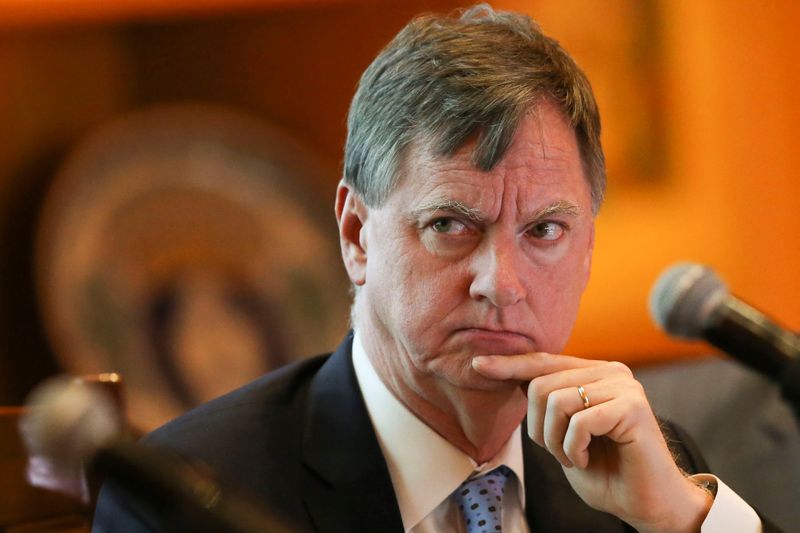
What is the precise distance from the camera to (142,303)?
4586 millimetres

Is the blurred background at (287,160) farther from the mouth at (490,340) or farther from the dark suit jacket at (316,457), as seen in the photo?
the mouth at (490,340)

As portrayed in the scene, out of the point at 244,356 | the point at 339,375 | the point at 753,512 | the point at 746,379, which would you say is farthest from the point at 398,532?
the point at 244,356

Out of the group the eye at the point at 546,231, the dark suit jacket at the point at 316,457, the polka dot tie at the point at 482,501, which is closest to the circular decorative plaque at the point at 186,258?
the dark suit jacket at the point at 316,457

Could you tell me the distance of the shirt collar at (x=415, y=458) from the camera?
202cm

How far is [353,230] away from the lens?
6.91ft

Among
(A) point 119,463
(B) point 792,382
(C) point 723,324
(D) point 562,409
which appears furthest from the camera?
(C) point 723,324

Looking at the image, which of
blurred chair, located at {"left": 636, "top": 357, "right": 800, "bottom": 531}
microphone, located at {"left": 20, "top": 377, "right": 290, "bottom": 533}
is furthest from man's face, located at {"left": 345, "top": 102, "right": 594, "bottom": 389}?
blurred chair, located at {"left": 636, "top": 357, "right": 800, "bottom": 531}

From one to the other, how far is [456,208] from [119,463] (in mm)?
848

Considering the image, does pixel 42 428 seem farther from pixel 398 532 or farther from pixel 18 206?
pixel 18 206

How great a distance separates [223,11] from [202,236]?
941mm

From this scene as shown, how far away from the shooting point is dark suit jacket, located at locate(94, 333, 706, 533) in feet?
6.50

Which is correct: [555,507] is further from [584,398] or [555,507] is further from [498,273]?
[498,273]

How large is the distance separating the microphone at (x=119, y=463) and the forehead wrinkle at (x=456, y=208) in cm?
76

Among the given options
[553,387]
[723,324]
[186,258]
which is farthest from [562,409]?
[186,258]
